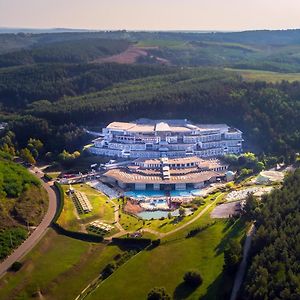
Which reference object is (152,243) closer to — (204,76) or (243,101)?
(243,101)

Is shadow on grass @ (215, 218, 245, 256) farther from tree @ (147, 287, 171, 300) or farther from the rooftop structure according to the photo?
the rooftop structure

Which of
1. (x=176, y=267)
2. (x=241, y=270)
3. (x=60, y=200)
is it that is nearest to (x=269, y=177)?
(x=176, y=267)

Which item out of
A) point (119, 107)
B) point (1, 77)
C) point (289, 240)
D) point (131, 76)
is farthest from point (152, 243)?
point (1, 77)

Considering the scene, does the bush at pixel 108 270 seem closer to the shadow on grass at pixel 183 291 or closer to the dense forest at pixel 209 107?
the shadow on grass at pixel 183 291

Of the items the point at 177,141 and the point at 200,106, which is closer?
the point at 177,141

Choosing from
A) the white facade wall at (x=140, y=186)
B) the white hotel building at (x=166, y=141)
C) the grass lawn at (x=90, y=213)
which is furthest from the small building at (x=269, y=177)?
the grass lawn at (x=90, y=213)

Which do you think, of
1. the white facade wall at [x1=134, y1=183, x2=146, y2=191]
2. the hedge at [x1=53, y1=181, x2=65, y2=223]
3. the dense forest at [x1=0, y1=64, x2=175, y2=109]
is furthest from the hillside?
the dense forest at [x1=0, y1=64, x2=175, y2=109]
